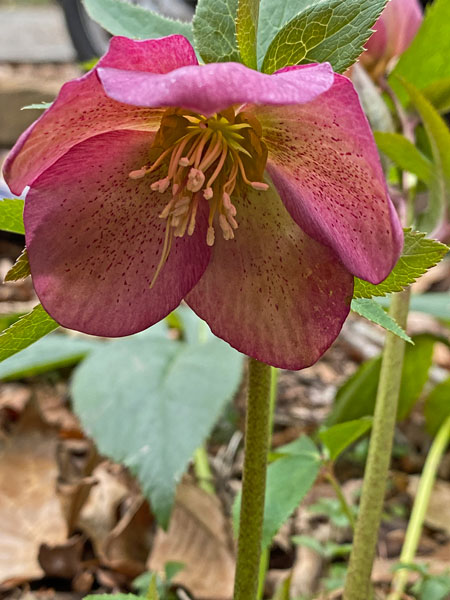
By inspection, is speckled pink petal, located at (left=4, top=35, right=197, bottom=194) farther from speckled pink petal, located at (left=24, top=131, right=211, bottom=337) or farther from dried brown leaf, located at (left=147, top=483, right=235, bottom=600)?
dried brown leaf, located at (left=147, top=483, right=235, bottom=600)

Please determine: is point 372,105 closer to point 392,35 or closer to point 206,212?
point 392,35

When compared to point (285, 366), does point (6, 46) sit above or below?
below

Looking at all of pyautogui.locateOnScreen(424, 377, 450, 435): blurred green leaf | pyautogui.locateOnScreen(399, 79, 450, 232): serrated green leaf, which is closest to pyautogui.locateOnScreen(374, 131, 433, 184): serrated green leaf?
pyautogui.locateOnScreen(399, 79, 450, 232): serrated green leaf

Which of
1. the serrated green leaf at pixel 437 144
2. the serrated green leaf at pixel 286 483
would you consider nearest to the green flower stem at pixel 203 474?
the serrated green leaf at pixel 286 483

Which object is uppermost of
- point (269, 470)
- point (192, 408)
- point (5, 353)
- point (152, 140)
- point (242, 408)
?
point (152, 140)

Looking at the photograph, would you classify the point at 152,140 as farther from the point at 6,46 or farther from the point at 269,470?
the point at 6,46

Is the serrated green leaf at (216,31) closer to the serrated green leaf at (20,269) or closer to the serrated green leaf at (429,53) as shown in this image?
the serrated green leaf at (20,269)

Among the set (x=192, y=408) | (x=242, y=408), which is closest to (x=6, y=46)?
(x=242, y=408)
